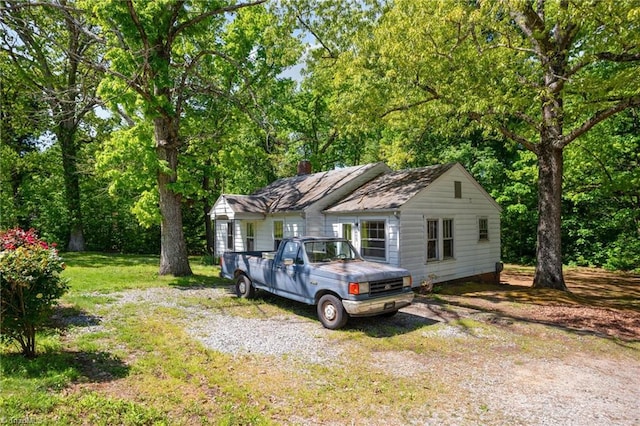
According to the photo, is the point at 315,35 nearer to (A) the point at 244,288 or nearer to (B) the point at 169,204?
(B) the point at 169,204

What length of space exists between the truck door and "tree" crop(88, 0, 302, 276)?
643 cm

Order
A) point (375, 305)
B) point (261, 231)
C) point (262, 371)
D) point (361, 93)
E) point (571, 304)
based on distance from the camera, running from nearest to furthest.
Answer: point (262, 371) < point (375, 305) < point (571, 304) < point (361, 93) < point (261, 231)

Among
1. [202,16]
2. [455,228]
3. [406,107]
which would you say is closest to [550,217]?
[455,228]

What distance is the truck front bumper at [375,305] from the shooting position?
7.64 metres

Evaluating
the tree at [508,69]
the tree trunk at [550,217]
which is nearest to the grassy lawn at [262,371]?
the tree trunk at [550,217]

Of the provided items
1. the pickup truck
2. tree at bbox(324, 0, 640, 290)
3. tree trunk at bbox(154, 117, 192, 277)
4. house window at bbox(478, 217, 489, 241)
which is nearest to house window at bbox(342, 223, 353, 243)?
tree at bbox(324, 0, 640, 290)

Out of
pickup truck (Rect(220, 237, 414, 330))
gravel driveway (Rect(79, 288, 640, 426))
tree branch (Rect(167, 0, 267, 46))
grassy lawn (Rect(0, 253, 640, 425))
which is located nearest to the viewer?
grassy lawn (Rect(0, 253, 640, 425))

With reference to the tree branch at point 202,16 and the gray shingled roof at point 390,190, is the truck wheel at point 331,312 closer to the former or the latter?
the gray shingled roof at point 390,190

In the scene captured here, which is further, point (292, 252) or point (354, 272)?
point (292, 252)

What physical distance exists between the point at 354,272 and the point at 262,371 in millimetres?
3046

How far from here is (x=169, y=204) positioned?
1475cm

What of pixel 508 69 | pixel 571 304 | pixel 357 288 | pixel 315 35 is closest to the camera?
pixel 357 288

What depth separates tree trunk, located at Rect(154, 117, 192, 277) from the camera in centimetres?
1448

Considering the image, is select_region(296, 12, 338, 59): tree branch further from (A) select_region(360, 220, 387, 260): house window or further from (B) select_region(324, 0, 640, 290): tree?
(A) select_region(360, 220, 387, 260): house window
